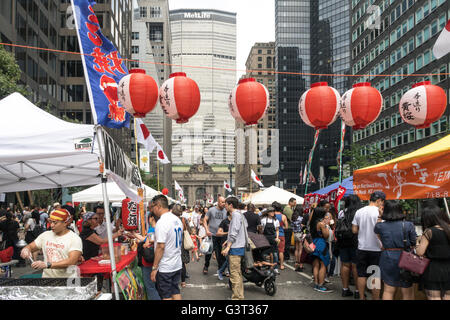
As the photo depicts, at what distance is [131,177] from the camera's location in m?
6.89

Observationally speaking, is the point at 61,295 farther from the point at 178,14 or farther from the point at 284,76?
the point at 178,14

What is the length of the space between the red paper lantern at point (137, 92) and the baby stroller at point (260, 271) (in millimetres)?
3847

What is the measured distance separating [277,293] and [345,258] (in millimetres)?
1730

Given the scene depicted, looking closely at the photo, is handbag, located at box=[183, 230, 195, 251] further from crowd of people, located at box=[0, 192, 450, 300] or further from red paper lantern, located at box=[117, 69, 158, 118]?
red paper lantern, located at box=[117, 69, 158, 118]

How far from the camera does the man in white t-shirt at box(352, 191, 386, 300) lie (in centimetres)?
700

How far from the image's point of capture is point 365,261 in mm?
7180

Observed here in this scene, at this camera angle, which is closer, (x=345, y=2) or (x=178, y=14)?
(x=345, y=2)

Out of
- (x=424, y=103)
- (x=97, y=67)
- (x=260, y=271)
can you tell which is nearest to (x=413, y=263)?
(x=424, y=103)

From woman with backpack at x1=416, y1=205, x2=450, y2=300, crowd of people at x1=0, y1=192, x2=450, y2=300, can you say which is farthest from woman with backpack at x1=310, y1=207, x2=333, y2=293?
woman with backpack at x1=416, y1=205, x2=450, y2=300

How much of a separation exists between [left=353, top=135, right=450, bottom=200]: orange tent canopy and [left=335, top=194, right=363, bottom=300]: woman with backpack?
0.40 meters

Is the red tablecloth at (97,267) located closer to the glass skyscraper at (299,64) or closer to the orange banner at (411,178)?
the orange banner at (411,178)

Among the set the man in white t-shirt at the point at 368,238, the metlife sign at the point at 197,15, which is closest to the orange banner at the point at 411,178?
the man in white t-shirt at the point at 368,238

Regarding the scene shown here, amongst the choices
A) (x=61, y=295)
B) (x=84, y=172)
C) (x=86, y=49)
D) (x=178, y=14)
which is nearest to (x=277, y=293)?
(x=84, y=172)
